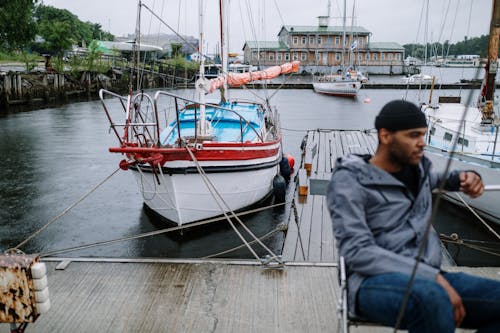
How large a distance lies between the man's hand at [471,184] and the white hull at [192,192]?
6.86 meters

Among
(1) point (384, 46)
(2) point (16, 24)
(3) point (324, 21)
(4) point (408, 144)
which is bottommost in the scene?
(4) point (408, 144)

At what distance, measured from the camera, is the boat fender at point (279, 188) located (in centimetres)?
1193

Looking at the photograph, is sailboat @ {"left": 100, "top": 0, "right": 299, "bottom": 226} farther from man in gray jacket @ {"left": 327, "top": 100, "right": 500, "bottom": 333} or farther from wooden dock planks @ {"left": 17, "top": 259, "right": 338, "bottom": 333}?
man in gray jacket @ {"left": 327, "top": 100, "right": 500, "bottom": 333}

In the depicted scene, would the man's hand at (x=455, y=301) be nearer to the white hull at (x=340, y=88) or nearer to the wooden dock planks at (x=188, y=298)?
the wooden dock planks at (x=188, y=298)

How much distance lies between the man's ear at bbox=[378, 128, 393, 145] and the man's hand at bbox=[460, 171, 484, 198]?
1.98ft

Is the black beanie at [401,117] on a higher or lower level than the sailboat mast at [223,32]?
lower

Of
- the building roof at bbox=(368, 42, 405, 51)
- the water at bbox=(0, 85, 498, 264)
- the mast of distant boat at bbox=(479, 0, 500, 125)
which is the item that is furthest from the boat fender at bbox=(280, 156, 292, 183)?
the building roof at bbox=(368, 42, 405, 51)

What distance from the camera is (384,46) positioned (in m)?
88.9

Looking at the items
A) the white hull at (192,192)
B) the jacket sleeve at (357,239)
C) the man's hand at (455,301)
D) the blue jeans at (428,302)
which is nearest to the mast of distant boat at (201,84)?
the white hull at (192,192)

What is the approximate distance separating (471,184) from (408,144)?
0.56 meters

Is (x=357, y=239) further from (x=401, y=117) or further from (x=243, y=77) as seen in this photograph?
(x=243, y=77)

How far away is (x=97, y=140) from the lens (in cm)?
2277

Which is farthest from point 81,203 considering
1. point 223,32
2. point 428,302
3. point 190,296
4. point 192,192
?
point 428,302

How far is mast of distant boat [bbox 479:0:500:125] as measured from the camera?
12039 mm
